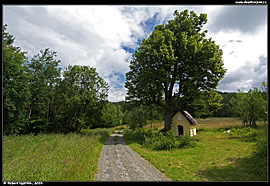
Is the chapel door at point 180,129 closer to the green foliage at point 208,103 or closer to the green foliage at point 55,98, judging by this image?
the green foliage at point 208,103

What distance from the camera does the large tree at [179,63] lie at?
15.1 meters

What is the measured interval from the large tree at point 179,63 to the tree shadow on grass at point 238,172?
30.2ft

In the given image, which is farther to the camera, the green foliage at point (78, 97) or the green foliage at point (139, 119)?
the green foliage at point (139, 119)

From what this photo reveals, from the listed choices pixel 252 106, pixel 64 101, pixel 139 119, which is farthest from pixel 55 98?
pixel 252 106

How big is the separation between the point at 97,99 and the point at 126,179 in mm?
18717

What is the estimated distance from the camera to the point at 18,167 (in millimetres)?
6273

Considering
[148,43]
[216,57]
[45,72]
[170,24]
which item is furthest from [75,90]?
[216,57]

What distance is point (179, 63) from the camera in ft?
56.1

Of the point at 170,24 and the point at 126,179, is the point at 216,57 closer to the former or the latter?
the point at 170,24

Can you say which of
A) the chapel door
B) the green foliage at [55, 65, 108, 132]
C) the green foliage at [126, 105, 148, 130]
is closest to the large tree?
the chapel door

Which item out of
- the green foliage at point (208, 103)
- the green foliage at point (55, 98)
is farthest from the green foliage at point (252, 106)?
the green foliage at point (55, 98)

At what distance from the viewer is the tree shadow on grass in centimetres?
579

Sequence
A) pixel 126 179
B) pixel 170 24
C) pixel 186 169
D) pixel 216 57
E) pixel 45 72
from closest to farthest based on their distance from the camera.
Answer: pixel 126 179 → pixel 186 169 → pixel 216 57 → pixel 170 24 → pixel 45 72

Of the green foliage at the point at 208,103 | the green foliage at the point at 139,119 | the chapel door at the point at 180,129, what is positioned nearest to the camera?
the green foliage at the point at 208,103
